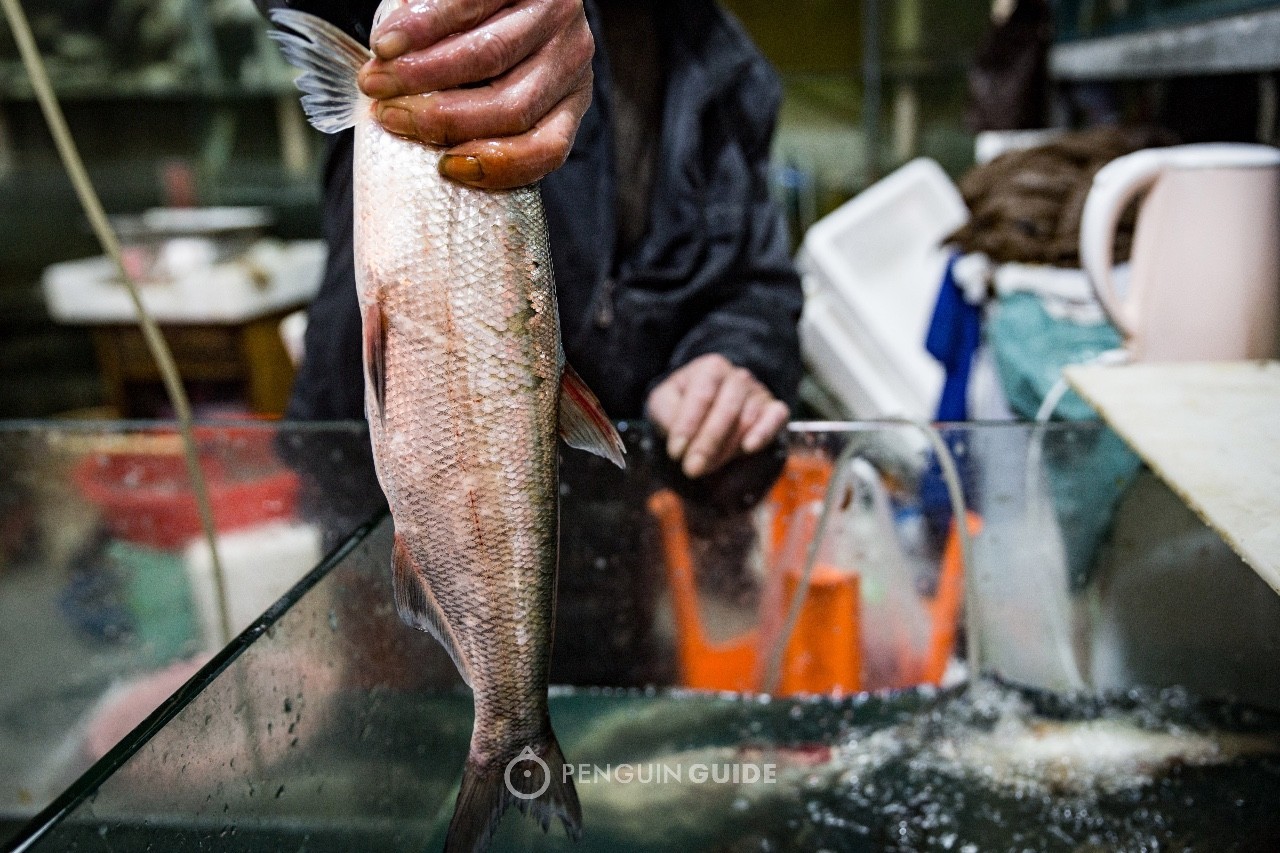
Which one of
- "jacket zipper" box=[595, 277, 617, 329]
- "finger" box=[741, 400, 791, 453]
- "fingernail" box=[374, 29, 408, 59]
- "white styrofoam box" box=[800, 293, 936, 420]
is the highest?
"fingernail" box=[374, 29, 408, 59]

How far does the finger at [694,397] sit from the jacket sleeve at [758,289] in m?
0.11

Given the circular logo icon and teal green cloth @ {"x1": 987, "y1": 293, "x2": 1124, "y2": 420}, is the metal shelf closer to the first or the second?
teal green cloth @ {"x1": 987, "y1": 293, "x2": 1124, "y2": 420}

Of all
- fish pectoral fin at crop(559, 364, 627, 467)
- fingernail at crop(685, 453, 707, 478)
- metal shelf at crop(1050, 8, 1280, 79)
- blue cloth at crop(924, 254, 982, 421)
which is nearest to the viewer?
fish pectoral fin at crop(559, 364, 627, 467)

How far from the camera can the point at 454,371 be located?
2.18 feet

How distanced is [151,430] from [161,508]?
18 cm

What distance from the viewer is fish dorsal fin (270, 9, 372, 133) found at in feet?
2.12

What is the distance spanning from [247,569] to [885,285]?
256 centimetres

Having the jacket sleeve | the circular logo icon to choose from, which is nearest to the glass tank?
the circular logo icon

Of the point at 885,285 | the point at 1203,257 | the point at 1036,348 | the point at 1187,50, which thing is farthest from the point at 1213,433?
the point at 885,285

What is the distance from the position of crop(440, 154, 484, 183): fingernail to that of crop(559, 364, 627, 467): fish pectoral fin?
0.52 ft

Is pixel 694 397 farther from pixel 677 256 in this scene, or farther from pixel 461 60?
pixel 461 60

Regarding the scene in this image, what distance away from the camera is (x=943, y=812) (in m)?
1.16

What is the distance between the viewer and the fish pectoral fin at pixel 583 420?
712 mm

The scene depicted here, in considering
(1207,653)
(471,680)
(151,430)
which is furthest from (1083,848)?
(151,430)
